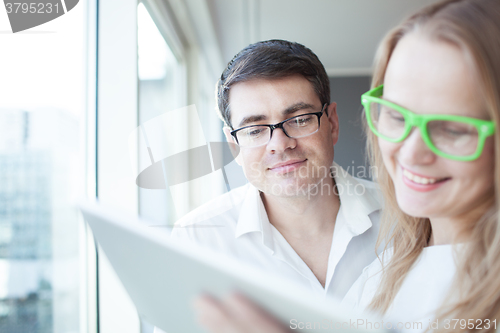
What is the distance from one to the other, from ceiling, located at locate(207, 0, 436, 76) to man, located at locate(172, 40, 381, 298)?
1.81 m

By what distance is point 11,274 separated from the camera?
114cm

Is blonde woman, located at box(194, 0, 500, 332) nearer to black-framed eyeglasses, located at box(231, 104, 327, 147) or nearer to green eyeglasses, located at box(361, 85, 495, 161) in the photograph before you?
green eyeglasses, located at box(361, 85, 495, 161)

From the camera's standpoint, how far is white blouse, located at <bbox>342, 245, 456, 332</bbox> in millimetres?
773

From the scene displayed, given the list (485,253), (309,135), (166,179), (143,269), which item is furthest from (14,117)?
(166,179)

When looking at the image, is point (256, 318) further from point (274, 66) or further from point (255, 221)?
point (274, 66)

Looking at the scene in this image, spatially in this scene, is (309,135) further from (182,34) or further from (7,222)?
(182,34)

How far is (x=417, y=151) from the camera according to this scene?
717mm

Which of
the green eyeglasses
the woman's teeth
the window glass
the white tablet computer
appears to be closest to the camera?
the white tablet computer

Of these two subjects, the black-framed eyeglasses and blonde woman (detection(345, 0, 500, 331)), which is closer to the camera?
blonde woman (detection(345, 0, 500, 331))

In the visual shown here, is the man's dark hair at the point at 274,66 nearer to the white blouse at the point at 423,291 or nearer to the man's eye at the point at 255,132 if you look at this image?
the man's eye at the point at 255,132

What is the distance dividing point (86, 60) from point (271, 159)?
1.07 meters

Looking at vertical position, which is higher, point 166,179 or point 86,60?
point 86,60

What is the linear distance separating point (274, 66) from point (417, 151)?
0.86 metres

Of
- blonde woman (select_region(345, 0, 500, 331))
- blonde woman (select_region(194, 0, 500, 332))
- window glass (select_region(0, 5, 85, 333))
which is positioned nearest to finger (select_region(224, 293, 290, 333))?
blonde woman (select_region(194, 0, 500, 332))
